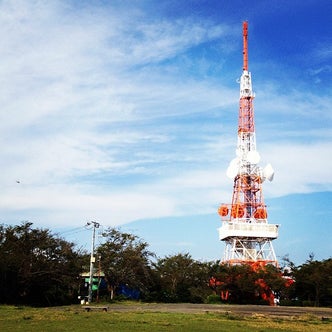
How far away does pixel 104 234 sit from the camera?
149 ft

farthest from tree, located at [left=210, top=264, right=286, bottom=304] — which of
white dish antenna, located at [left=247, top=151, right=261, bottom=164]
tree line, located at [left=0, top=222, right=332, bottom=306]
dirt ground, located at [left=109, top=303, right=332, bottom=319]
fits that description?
white dish antenna, located at [left=247, top=151, right=261, bottom=164]

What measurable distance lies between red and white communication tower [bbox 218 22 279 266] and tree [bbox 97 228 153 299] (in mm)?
17723

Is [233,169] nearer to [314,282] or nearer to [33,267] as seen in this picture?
[314,282]

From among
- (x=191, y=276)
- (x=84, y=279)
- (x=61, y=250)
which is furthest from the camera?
(x=191, y=276)

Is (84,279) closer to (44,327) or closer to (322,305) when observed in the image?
(322,305)

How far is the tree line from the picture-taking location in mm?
32875

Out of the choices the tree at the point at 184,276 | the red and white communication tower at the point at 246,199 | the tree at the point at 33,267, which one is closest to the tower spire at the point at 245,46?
the red and white communication tower at the point at 246,199

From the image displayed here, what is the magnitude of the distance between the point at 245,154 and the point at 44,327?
166 ft

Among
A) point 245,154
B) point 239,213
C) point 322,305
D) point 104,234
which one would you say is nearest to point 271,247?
point 239,213

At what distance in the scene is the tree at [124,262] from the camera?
43031mm

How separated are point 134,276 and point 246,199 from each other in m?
25.4

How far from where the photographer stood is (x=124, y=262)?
43.6 meters

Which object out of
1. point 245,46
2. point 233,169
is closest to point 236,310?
point 233,169

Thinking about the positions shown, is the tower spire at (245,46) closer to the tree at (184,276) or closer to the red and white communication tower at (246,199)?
the red and white communication tower at (246,199)
